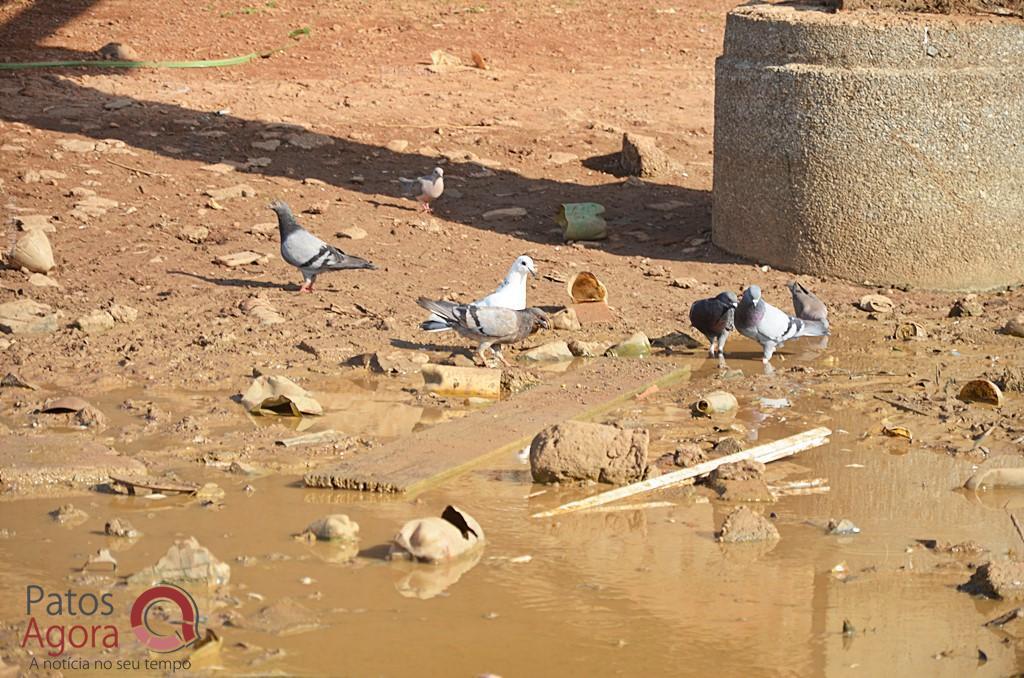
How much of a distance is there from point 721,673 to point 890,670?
51 cm

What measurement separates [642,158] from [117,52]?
5.94 meters

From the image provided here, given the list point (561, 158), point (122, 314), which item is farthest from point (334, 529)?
point (561, 158)

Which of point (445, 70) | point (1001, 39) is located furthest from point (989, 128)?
point (445, 70)

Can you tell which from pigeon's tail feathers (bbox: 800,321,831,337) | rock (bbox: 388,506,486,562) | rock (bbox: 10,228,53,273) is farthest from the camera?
rock (bbox: 10,228,53,273)

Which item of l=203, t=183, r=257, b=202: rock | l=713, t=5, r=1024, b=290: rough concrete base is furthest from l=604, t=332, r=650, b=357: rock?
l=203, t=183, r=257, b=202: rock

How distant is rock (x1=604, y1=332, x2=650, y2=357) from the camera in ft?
24.6

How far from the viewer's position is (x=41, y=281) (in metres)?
8.27

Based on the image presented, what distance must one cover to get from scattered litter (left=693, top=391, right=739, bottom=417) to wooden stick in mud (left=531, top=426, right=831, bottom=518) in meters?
0.50

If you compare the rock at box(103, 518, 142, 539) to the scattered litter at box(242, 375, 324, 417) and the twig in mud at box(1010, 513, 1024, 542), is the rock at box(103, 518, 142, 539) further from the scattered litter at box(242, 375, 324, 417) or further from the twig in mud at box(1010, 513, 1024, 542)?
the twig in mud at box(1010, 513, 1024, 542)

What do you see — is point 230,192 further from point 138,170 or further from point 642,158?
point 642,158

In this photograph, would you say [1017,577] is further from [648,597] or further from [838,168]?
[838,168]

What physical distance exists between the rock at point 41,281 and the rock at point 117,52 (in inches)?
239

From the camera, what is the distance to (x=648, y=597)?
15.1 ft

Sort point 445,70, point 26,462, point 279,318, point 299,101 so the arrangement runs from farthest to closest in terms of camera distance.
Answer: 1. point 445,70
2. point 299,101
3. point 279,318
4. point 26,462
